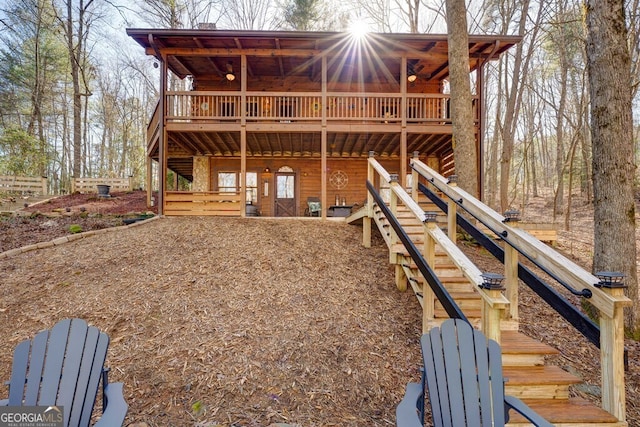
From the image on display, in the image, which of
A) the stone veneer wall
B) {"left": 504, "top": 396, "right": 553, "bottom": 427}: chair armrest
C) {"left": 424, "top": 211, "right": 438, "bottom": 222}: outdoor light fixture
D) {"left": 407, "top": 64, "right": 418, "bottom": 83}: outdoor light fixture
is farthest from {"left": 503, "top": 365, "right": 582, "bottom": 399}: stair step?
the stone veneer wall

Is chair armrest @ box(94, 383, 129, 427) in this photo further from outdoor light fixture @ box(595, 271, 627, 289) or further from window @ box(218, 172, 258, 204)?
window @ box(218, 172, 258, 204)

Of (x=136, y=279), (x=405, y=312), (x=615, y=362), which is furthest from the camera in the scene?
(x=136, y=279)

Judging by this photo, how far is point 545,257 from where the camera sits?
2607 mm

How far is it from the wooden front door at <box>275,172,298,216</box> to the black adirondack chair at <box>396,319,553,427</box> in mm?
10919

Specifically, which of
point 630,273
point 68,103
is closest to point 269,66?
point 630,273

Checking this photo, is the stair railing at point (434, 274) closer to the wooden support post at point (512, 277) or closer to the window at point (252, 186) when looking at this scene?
the wooden support post at point (512, 277)

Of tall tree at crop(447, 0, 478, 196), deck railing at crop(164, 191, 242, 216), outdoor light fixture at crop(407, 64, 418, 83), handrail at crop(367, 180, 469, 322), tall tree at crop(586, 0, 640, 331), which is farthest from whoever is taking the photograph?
outdoor light fixture at crop(407, 64, 418, 83)

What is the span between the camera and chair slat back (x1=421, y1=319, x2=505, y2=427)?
184 cm

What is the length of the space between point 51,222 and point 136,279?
267 inches

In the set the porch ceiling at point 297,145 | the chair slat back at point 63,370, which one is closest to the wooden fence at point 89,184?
the porch ceiling at point 297,145

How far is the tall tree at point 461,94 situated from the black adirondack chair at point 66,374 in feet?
20.8

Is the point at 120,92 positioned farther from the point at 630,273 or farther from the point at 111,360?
the point at 630,273

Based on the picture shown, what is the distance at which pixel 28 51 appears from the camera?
17.8 m

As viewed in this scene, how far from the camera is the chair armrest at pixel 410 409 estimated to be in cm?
168
